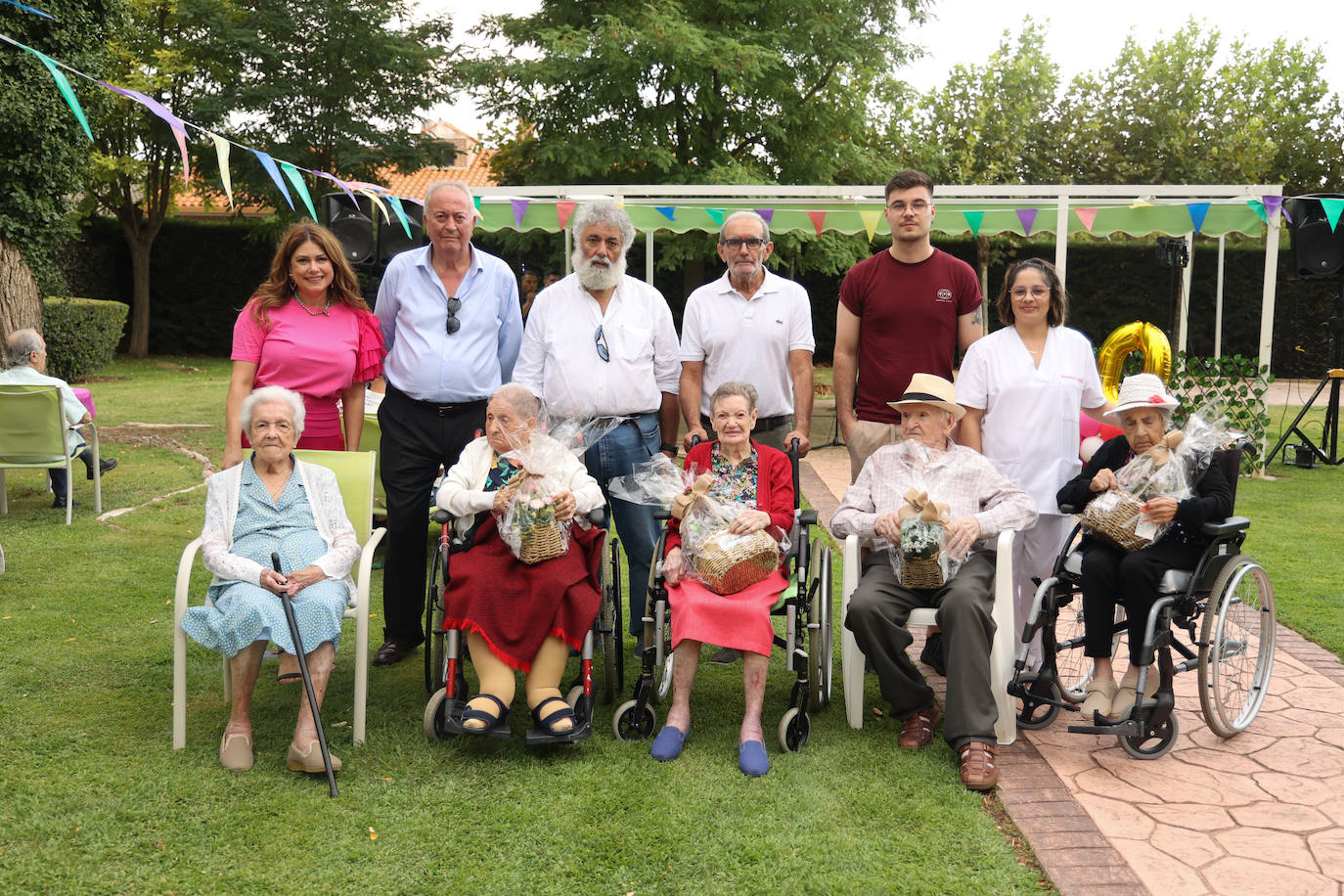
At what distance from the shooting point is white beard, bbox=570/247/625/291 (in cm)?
400

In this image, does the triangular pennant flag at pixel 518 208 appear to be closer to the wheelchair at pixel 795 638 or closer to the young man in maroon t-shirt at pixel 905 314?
the young man in maroon t-shirt at pixel 905 314

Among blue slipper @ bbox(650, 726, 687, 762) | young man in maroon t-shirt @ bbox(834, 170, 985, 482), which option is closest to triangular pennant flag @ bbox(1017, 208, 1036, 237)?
young man in maroon t-shirt @ bbox(834, 170, 985, 482)

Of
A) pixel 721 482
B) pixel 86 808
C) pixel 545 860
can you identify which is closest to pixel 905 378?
pixel 721 482

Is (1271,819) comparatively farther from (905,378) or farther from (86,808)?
(86,808)

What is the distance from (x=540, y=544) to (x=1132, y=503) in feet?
6.40

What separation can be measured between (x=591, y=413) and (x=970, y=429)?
1413mm

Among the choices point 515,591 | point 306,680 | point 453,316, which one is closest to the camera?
point 306,680

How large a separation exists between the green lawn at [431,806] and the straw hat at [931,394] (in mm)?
1144

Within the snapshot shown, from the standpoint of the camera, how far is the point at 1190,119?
90.9 feet

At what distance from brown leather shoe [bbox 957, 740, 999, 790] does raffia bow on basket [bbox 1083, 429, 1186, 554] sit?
32.8 inches

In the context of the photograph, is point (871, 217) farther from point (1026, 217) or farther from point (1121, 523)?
point (1121, 523)

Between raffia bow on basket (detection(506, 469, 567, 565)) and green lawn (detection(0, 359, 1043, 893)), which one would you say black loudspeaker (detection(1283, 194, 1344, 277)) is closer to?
green lawn (detection(0, 359, 1043, 893))

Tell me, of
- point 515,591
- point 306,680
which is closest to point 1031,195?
point 515,591

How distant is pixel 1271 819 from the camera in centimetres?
301
